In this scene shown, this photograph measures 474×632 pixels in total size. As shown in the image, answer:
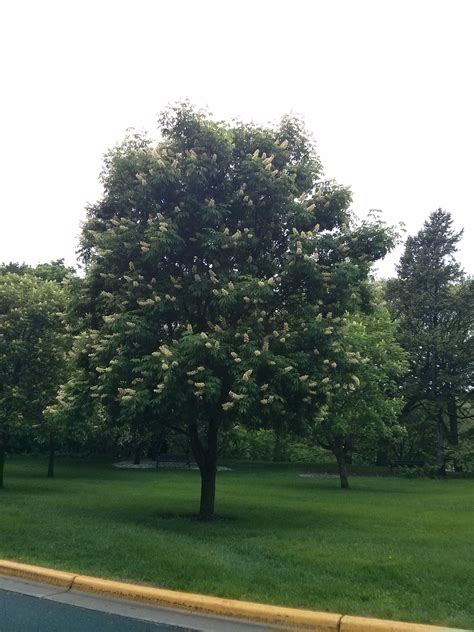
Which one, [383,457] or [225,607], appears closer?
[225,607]

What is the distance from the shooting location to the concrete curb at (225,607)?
555cm

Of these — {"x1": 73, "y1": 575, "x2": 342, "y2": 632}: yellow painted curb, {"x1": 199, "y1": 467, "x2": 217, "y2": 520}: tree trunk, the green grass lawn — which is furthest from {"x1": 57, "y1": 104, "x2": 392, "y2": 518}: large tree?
{"x1": 73, "y1": 575, "x2": 342, "y2": 632}: yellow painted curb

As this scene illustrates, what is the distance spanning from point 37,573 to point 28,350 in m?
12.1

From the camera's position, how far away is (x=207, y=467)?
1292 centimetres

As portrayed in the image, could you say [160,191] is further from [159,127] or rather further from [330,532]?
[330,532]

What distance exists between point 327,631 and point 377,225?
8.25m

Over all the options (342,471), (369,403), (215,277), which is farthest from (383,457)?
(215,277)

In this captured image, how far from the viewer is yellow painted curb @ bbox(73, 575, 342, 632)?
5.75 meters

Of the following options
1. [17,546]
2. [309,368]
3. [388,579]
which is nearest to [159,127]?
[309,368]

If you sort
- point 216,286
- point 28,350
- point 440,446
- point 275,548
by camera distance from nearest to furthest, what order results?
point 275,548 < point 216,286 < point 28,350 < point 440,446

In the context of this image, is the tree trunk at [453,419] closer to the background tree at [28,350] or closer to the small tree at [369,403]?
the small tree at [369,403]

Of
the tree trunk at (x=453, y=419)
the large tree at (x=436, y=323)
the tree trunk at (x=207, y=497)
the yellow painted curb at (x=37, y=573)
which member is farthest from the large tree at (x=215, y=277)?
the tree trunk at (x=453, y=419)

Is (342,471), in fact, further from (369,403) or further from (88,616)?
(88,616)

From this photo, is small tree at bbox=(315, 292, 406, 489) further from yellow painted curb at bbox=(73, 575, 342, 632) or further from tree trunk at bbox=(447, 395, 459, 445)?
yellow painted curb at bbox=(73, 575, 342, 632)
